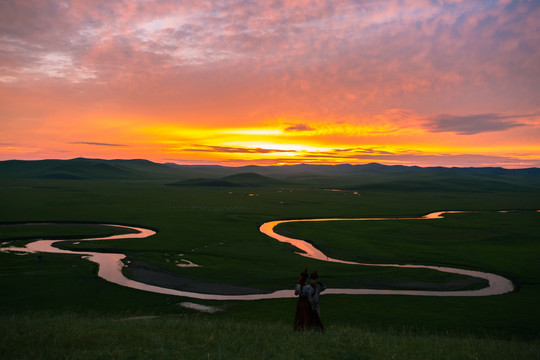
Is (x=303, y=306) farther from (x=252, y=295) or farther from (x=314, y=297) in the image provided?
(x=252, y=295)

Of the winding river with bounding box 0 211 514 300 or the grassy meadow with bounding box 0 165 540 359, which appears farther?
the winding river with bounding box 0 211 514 300

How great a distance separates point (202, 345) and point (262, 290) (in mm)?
22656

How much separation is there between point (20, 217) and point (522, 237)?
9650cm

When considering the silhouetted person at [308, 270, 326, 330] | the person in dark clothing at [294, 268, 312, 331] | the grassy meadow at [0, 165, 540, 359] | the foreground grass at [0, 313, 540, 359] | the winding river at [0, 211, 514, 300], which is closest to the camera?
the foreground grass at [0, 313, 540, 359]

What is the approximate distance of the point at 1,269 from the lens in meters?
40.1

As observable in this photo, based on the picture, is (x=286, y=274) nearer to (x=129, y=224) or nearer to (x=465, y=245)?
(x=465, y=245)

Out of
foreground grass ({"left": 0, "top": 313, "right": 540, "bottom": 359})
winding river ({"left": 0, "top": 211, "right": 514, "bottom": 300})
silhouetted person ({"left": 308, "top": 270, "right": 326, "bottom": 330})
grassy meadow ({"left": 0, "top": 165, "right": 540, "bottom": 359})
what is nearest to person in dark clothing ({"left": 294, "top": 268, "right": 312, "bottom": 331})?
silhouetted person ({"left": 308, "top": 270, "right": 326, "bottom": 330})

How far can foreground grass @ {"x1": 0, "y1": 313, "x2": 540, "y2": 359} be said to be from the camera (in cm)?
1267

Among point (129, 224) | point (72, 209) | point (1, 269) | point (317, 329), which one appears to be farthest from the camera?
point (72, 209)

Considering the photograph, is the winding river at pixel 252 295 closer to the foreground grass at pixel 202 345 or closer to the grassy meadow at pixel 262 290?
the grassy meadow at pixel 262 290

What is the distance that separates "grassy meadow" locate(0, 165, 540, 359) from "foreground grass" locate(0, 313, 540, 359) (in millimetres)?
69

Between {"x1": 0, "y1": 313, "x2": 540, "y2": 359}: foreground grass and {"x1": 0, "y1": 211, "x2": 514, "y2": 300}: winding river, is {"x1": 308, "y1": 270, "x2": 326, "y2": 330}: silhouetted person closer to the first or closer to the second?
{"x1": 0, "y1": 313, "x2": 540, "y2": 359}: foreground grass

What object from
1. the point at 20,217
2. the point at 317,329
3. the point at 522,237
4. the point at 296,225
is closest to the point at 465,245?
the point at 522,237

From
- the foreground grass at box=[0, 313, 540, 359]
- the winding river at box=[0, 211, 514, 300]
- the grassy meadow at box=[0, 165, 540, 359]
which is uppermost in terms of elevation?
the foreground grass at box=[0, 313, 540, 359]
